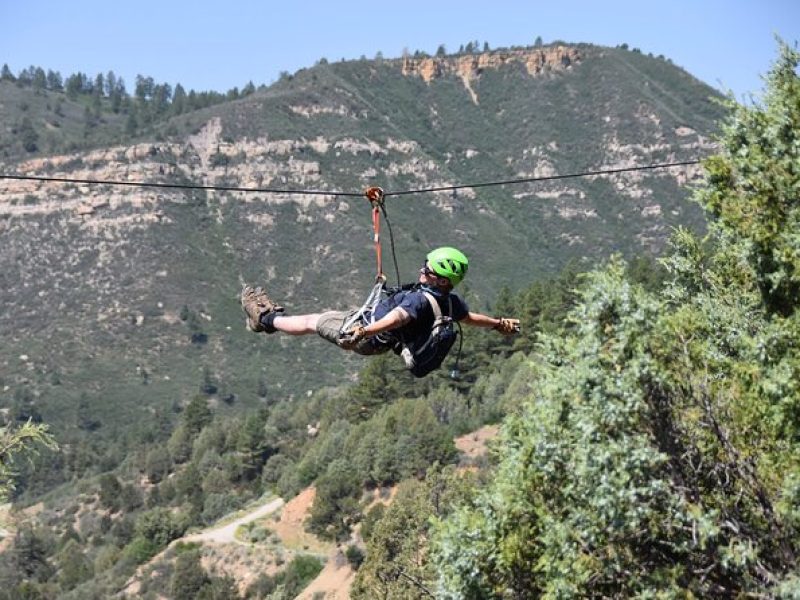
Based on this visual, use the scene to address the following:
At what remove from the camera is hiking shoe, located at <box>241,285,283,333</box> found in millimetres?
12320

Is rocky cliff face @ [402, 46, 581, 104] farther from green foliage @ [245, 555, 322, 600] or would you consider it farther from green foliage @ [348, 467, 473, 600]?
green foliage @ [348, 467, 473, 600]

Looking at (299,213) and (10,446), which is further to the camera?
(299,213)

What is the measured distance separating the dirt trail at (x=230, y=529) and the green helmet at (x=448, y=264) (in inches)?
1954

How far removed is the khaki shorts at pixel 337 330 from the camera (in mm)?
10927

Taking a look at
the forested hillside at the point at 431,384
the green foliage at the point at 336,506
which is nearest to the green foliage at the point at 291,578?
the forested hillside at the point at 431,384

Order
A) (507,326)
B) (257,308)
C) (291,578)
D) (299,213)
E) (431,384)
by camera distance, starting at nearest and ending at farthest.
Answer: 1. (257,308)
2. (507,326)
3. (291,578)
4. (431,384)
5. (299,213)

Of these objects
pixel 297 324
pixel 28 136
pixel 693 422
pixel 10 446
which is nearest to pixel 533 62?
pixel 28 136

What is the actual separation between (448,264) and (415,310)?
0.56m

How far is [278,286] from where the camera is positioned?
127938 millimetres

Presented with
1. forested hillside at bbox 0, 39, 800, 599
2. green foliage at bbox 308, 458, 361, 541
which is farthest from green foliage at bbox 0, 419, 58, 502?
green foliage at bbox 308, 458, 361, 541

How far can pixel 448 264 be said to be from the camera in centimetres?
1082

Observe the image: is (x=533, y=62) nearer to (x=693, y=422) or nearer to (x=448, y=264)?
(x=448, y=264)

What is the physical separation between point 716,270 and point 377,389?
→ 187ft

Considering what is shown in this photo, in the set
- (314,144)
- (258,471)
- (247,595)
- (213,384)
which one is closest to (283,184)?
(314,144)
